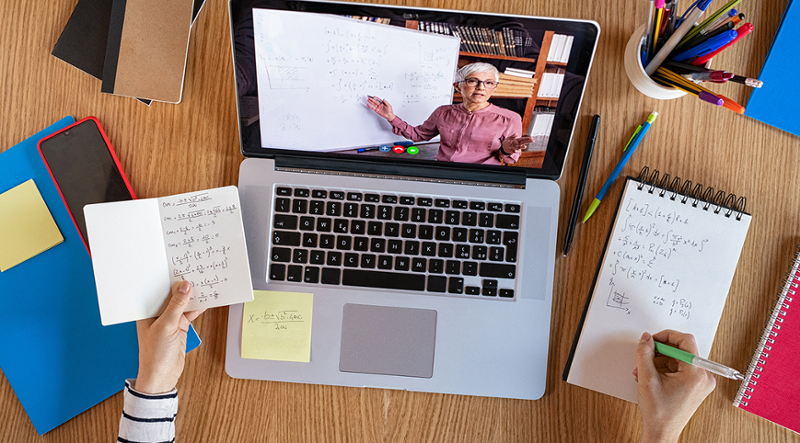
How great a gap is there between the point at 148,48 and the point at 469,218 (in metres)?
0.66

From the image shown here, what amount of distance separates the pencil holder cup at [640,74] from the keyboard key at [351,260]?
1.92 ft

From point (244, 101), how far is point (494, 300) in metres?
0.55

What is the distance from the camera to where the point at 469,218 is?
853 mm

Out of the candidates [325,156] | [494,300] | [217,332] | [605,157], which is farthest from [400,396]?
[605,157]

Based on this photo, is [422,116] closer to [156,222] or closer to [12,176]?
[156,222]

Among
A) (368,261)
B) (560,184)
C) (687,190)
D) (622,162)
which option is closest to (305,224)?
(368,261)

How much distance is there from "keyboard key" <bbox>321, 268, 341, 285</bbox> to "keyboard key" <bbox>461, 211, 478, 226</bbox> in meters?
0.24

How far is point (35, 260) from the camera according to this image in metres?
0.87

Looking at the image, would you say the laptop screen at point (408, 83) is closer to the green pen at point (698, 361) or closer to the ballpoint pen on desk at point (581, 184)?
the ballpoint pen on desk at point (581, 184)

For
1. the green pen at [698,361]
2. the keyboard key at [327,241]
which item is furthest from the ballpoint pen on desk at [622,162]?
the keyboard key at [327,241]

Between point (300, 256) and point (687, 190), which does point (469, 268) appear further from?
point (687, 190)

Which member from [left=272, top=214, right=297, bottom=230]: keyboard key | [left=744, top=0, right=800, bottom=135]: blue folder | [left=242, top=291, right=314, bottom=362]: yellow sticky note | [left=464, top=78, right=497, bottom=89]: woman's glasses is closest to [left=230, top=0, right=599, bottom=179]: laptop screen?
[left=464, top=78, right=497, bottom=89]: woman's glasses

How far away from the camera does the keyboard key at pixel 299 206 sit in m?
0.85

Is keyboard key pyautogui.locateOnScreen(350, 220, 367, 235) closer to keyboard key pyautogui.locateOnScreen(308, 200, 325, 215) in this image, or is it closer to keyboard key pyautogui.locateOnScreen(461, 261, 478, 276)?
keyboard key pyautogui.locateOnScreen(308, 200, 325, 215)
